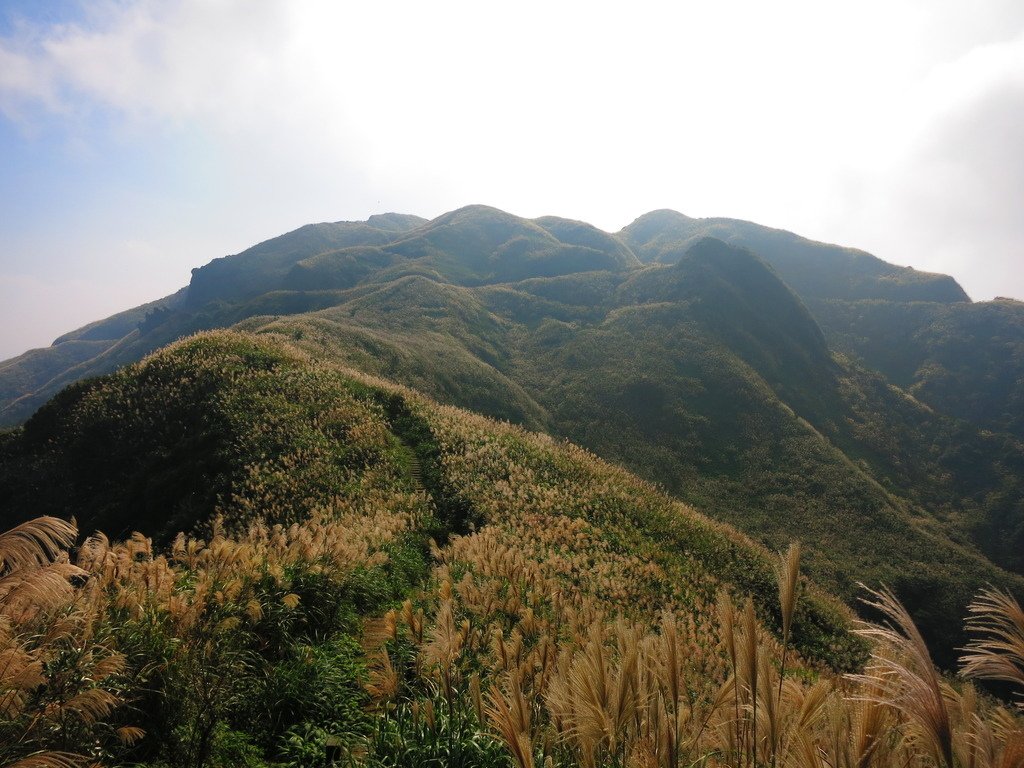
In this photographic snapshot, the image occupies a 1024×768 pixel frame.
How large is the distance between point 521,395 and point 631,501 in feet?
140

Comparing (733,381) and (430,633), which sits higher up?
(430,633)

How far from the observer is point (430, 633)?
4.76 meters

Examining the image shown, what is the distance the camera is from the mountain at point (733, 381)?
136ft

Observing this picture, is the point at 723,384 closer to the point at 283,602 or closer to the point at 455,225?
→ the point at 283,602

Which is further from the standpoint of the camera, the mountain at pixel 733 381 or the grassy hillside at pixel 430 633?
the mountain at pixel 733 381

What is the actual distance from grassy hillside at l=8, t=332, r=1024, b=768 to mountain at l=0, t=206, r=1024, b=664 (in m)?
7.41

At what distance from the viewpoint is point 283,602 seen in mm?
A: 6180

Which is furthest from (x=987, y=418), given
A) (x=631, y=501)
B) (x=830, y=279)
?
(x=631, y=501)

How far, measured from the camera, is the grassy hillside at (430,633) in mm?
3096

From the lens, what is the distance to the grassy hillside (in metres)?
3.10

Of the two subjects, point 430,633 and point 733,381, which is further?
point 733,381

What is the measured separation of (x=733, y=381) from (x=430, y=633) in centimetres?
6940

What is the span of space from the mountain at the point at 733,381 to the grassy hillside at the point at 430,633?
A: 7409 millimetres

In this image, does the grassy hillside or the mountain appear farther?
the mountain
